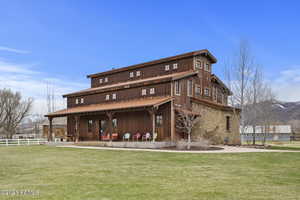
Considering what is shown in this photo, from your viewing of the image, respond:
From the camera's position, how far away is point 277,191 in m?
7.74

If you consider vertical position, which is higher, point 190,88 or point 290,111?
point 190,88

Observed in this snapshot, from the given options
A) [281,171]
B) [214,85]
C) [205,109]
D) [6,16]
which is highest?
[6,16]

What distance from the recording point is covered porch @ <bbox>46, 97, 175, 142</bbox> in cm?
2361

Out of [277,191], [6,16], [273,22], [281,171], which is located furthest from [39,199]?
[273,22]

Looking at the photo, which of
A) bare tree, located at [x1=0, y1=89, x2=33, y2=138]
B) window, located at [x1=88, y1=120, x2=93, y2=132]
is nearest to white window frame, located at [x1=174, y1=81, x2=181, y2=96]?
window, located at [x1=88, y1=120, x2=93, y2=132]

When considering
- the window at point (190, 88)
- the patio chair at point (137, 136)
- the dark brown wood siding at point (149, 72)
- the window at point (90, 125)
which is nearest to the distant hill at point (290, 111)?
the dark brown wood siding at point (149, 72)

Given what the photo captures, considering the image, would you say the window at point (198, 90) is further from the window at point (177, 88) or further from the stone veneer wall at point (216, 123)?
the window at point (177, 88)

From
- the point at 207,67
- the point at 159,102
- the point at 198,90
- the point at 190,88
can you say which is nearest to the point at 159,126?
the point at 159,102

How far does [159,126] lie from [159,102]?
3153mm

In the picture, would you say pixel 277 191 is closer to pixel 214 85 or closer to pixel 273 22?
pixel 273 22

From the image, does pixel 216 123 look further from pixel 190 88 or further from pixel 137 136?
pixel 137 136

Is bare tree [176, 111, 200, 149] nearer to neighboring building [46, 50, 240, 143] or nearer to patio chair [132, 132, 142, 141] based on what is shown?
neighboring building [46, 50, 240, 143]

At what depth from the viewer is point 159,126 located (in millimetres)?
24609

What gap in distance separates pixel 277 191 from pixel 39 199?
596 cm
